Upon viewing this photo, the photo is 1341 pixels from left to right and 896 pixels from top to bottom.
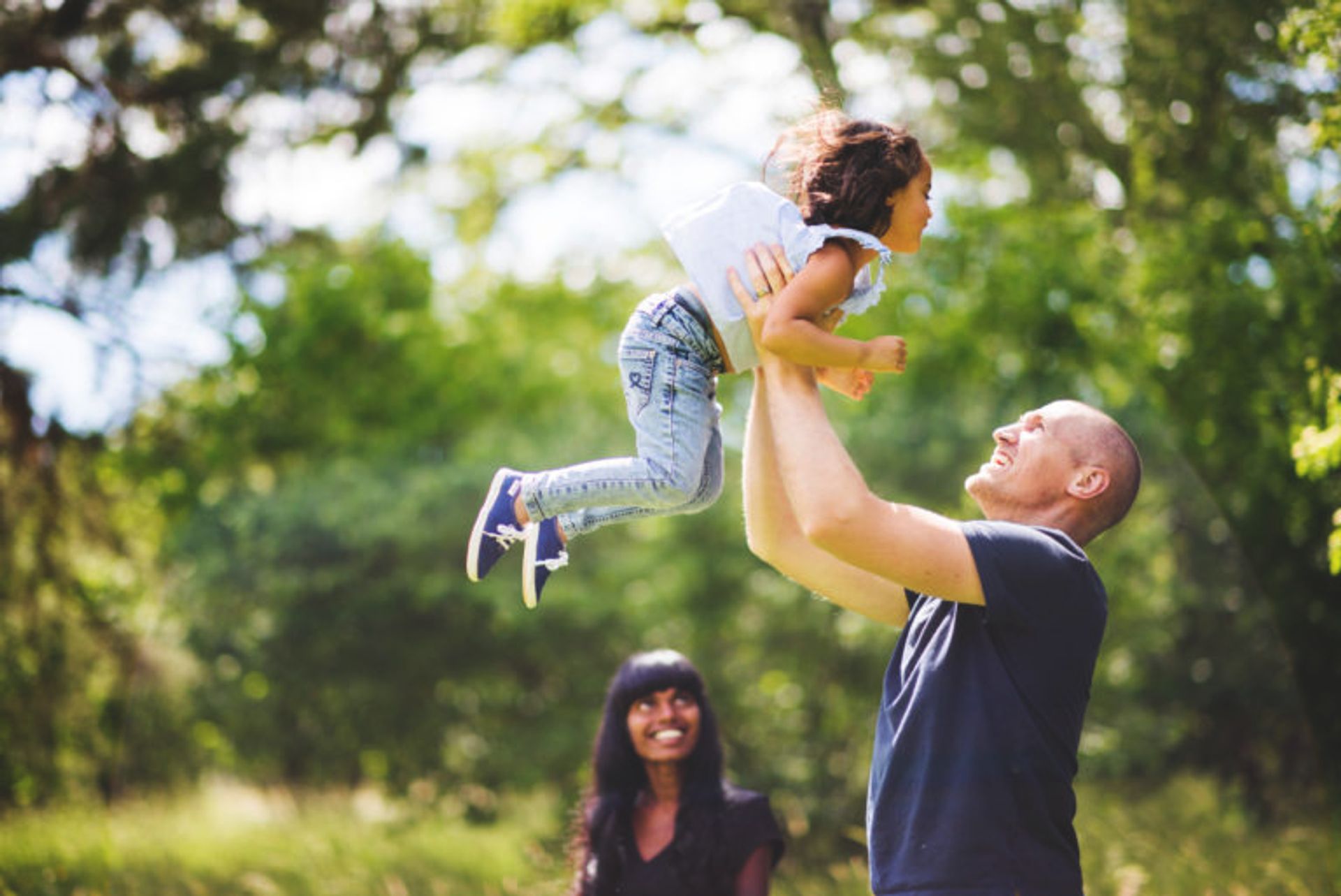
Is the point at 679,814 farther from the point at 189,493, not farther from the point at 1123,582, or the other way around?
the point at 189,493

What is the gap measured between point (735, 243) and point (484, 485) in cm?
921

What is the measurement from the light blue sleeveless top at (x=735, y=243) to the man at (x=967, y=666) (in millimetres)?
51

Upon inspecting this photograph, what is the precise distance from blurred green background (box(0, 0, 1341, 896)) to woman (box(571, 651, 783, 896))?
11.2 ft


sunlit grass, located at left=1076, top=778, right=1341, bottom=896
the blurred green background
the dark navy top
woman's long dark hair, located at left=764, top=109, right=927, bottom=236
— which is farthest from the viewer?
the blurred green background

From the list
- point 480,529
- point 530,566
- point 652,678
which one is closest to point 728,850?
point 652,678

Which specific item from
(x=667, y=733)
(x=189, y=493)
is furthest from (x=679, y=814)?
(x=189, y=493)

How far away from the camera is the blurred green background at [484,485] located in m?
9.02

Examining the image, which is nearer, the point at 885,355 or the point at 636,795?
the point at 885,355

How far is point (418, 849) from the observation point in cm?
1047

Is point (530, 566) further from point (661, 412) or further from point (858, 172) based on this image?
point (858, 172)

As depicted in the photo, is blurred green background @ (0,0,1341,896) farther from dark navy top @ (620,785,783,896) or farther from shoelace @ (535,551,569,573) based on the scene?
shoelace @ (535,551,569,573)

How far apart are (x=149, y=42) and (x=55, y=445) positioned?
3166 millimetres

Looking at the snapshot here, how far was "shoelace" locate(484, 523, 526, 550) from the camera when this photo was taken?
2742 millimetres

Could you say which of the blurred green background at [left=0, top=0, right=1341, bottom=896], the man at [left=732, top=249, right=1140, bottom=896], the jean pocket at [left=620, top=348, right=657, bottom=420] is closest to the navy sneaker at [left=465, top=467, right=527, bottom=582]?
the jean pocket at [left=620, top=348, right=657, bottom=420]
